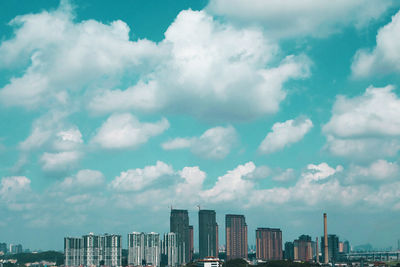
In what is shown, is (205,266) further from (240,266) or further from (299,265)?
(299,265)

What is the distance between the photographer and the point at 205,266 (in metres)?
187

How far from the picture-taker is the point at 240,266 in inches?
7751

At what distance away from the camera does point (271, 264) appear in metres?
189

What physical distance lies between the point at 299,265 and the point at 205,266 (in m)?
34.8

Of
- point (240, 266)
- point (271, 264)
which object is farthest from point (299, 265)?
point (240, 266)

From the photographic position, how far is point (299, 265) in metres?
180

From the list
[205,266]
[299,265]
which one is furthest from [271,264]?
[205,266]

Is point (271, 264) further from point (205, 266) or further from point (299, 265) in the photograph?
point (205, 266)

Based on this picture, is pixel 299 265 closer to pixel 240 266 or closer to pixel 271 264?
pixel 271 264

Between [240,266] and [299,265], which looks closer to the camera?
[299,265]

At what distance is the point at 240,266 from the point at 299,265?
26849 mm

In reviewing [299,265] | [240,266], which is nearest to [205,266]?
[240,266]

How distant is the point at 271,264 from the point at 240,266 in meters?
14.0
